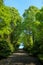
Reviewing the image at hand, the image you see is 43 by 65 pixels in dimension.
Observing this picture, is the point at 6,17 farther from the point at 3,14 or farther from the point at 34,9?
the point at 34,9

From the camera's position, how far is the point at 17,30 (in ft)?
131

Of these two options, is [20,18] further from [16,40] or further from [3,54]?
[3,54]

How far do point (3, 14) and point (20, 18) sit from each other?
18.6 m

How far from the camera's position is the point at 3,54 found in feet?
76.9

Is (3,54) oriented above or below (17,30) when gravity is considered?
below

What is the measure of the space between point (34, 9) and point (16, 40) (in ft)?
24.5

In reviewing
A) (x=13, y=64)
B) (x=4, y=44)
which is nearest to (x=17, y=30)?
(x=4, y=44)

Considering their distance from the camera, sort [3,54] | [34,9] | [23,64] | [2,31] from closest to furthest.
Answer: [23,64]
[2,31]
[3,54]
[34,9]

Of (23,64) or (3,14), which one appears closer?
(23,64)

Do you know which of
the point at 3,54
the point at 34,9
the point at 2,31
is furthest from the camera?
the point at 34,9

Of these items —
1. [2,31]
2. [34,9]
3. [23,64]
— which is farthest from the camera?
[34,9]

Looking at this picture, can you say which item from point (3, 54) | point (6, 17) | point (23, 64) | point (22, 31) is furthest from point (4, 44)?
point (22, 31)

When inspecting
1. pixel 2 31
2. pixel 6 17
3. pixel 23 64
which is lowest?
pixel 23 64

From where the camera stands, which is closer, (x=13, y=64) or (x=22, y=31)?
(x=13, y=64)
